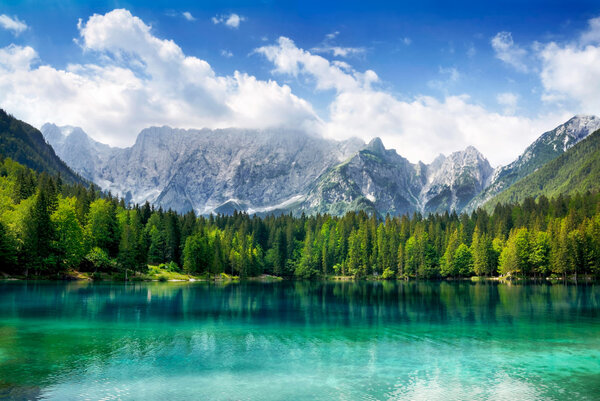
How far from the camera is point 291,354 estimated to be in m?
29.5

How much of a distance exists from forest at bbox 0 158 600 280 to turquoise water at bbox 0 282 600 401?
52922mm

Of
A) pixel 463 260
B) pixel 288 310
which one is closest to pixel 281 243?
pixel 463 260

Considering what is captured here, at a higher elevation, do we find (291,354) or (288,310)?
(291,354)

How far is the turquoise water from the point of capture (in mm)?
21859

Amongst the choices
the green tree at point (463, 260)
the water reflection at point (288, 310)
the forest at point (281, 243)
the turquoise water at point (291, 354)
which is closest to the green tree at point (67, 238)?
the forest at point (281, 243)

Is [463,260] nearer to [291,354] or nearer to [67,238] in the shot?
[67,238]

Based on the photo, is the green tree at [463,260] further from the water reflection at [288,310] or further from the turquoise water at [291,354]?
the turquoise water at [291,354]

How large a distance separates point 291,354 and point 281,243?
543 feet

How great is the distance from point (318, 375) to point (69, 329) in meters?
23.6

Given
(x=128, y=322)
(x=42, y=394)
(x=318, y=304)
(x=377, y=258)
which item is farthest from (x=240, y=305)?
(x=377, y=258)

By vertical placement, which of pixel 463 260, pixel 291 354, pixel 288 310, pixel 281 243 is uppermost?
pixel 281 243

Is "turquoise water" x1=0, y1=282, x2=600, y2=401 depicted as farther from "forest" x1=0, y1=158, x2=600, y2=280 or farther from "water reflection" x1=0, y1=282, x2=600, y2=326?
"forest" x1=0, y1=158, x2=600, y2=280

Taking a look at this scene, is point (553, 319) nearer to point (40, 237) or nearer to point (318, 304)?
point (318, 304)

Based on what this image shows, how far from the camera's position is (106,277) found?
4338 inches
